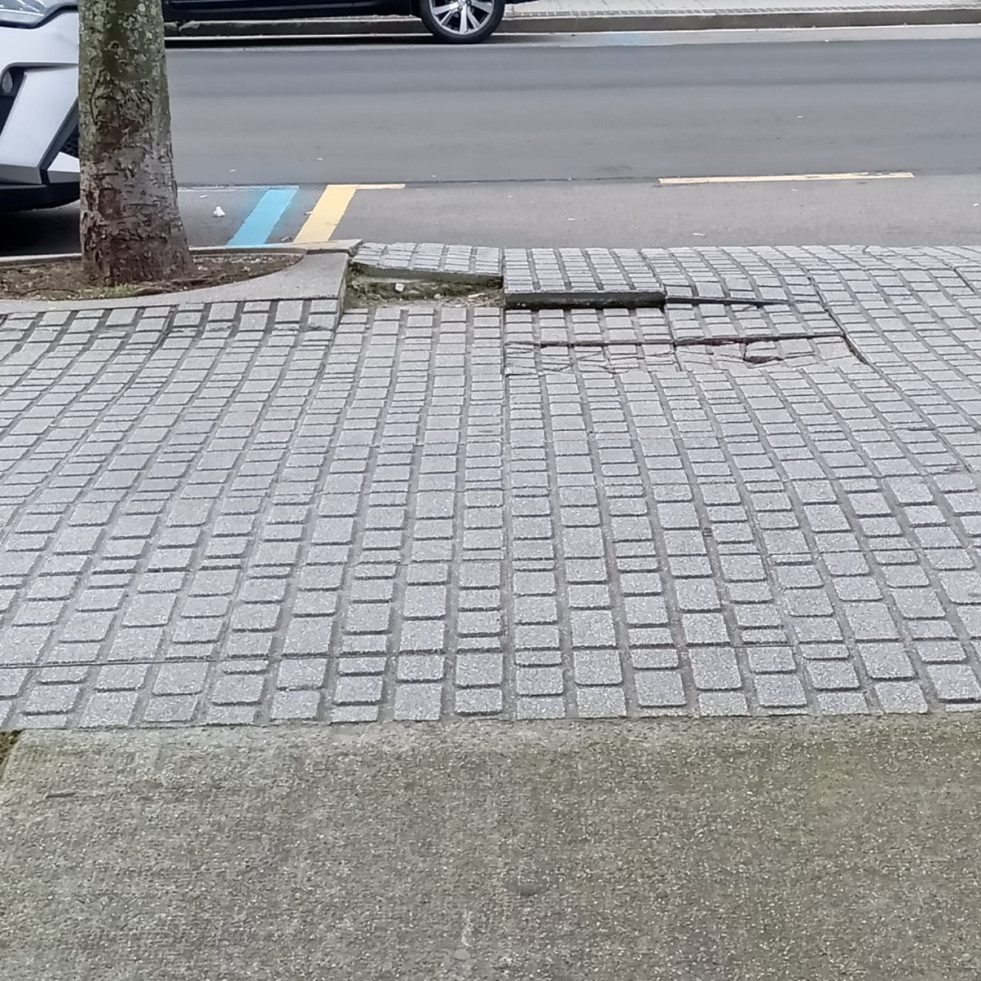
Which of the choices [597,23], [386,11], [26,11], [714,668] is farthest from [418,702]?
[597,23]

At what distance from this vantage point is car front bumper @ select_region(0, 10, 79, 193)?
6.46 metres

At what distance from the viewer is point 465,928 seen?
2.31 m

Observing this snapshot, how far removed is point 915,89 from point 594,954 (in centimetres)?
1166

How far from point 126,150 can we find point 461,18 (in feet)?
36.2

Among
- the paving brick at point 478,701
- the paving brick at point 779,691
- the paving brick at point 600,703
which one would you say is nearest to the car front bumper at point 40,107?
the paving brick at point 478,701

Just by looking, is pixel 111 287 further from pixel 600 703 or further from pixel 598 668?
pixel 600 703

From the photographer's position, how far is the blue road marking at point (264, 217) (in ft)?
25.1

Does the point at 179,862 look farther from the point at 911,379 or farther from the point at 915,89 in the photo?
the point at 915,89

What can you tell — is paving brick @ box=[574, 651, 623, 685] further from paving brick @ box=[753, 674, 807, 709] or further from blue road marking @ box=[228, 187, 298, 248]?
blue road marking @ box=[228, 187, 298, 248]

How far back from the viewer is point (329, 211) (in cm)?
828

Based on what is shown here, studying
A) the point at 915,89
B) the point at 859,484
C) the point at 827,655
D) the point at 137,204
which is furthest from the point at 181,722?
the point at 915,89

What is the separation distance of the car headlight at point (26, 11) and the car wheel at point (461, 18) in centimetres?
991

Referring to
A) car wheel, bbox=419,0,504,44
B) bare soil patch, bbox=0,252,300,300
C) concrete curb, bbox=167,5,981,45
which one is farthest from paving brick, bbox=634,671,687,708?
concrete curb, bbox=167,5,981,45

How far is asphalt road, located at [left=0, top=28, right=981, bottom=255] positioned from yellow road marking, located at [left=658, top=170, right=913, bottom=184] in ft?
0.32
